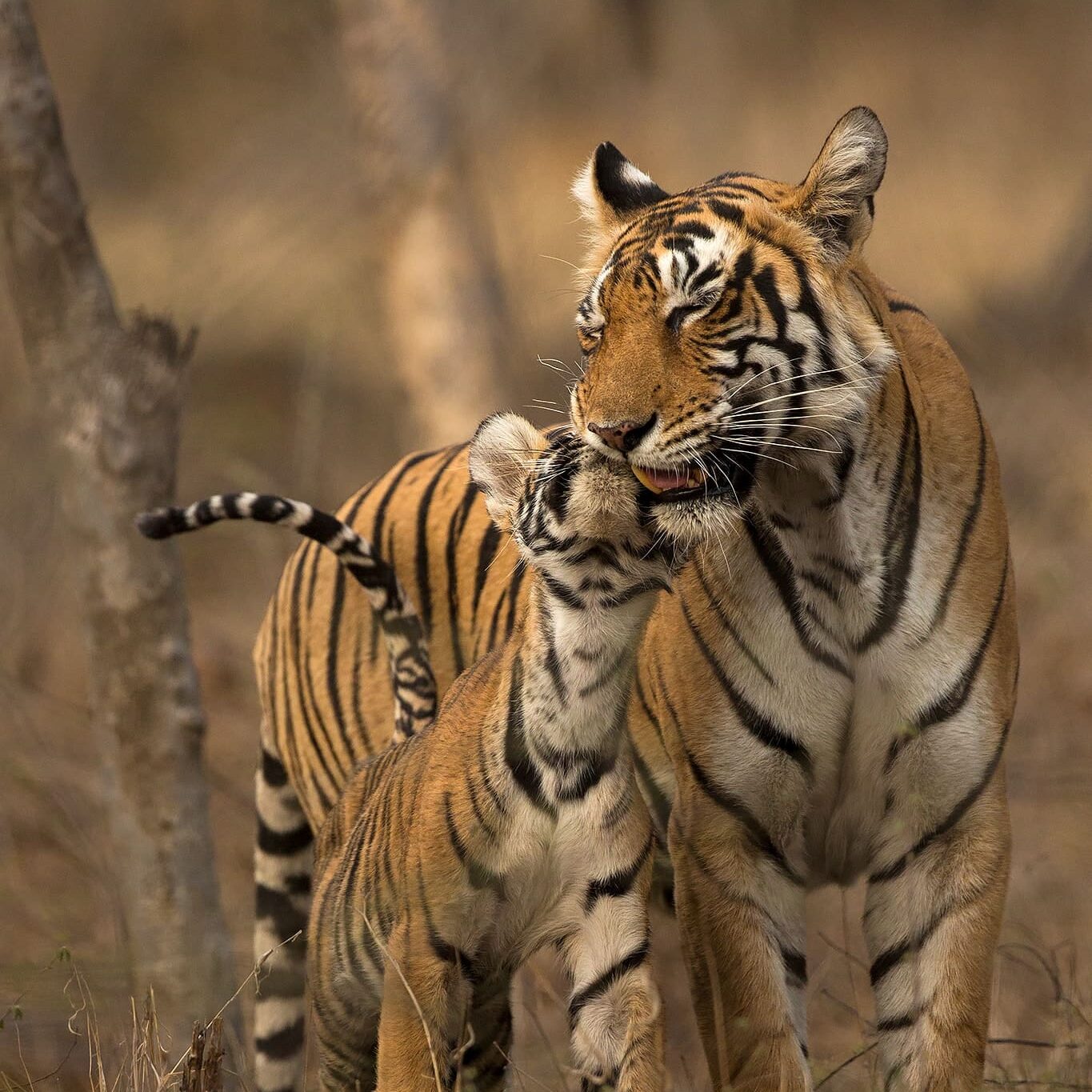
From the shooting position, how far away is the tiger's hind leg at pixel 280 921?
172 inches

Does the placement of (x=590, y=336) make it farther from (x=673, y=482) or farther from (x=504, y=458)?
(x=673, y=482)

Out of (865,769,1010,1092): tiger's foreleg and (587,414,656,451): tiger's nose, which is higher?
(587,414,656,451): tiger's nose

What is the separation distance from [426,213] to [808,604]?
17.8 ft

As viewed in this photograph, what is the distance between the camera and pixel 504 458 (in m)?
3.05

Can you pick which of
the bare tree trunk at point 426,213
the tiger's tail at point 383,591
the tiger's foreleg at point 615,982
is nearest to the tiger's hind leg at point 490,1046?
the tiger's foreleg at point 615,982

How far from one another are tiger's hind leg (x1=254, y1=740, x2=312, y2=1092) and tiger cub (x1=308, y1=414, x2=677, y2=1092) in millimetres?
1458

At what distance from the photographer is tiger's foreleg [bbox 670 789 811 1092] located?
3189mm

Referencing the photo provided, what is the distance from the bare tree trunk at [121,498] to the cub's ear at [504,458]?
5.61 ft

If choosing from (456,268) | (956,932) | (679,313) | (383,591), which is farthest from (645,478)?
(456,268)

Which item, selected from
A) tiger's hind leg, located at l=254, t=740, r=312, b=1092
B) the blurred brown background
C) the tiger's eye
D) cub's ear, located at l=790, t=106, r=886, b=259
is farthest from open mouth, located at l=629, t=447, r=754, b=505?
tiger's hind leg, located at l=254, t=740, r=312, b=1092

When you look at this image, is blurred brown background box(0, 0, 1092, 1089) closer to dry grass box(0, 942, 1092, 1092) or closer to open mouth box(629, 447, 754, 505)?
dry grass box(0, 942, 1092, 1092)

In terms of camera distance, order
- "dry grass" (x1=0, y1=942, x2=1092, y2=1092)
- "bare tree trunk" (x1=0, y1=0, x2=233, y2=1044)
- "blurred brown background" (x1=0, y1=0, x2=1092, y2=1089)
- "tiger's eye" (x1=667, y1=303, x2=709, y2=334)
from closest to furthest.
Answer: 1. "tiger's eye" (x1=667, y1=303, x2=709, y2=334)
2. "dry grass" (x1=0, y1=942, x2=1092, y2=1092)
3. "bare tree trunk" (x1=0, y1=0, x2=233, y2=1044)
4. "blurred brown background" (x1=0, y1=0, x2=1092, y2=1089)

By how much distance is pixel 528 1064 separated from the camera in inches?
188

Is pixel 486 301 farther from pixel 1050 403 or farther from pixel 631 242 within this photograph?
pixel 631 242
